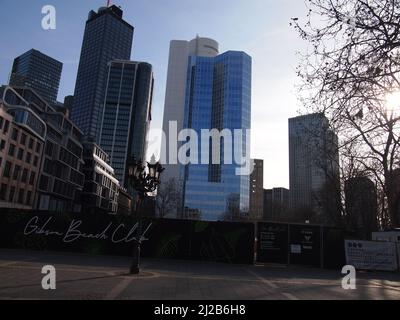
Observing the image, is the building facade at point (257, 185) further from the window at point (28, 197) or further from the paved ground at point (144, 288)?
the paved ground at point (144, 288)

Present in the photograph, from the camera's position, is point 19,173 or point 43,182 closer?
point 19,173

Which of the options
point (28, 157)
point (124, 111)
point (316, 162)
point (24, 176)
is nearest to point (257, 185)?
point (124, 111)

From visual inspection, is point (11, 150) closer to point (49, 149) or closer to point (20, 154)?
point (20, 154)

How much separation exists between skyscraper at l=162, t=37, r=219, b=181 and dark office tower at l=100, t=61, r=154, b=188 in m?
11.3

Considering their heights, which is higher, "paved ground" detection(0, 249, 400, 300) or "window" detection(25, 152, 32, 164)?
"window" detection(25, 152, 32, 164)

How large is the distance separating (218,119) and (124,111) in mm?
53252

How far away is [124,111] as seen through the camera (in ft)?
580

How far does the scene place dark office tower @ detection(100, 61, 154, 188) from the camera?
169 meters

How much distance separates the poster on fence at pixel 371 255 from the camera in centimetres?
2503

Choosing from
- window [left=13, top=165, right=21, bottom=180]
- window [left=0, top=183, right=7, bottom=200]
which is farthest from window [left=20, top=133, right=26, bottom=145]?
window [left=0, top=183, right=7, bottom=200]

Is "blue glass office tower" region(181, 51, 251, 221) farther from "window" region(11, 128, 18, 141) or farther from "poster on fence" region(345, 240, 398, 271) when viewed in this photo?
"poster on fence" region(345, 240, 398, 271)

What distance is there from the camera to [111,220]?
2470 cm

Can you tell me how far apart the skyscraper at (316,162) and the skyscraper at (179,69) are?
276 feet

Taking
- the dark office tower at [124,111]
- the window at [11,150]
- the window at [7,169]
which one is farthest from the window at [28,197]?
the dark office tower at [124,111]
